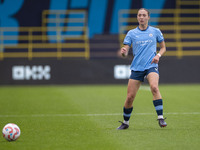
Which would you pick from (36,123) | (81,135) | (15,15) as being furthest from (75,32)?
(81,135)

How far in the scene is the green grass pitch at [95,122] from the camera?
709 cm

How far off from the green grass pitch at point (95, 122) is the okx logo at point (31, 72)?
509 centimetres

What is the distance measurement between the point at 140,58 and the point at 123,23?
18.0m

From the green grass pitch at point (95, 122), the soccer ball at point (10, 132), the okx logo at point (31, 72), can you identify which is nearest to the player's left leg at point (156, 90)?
the green grass pitch at point (95, 122)

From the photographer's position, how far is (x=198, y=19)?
26969 millimetres

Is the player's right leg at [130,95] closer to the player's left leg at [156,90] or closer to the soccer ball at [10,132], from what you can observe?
the player's left leg at [156,90]

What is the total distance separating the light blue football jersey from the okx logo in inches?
514

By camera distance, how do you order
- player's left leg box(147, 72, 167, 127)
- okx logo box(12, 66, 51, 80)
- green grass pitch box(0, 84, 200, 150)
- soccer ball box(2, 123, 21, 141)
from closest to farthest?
green grass pitch box(0, 84, 200, 150)
soccer ball box(2, 123, 21, 141)
player's left leg box(147, 72, 167, 127)
okx logo box(12, 66, 51, 80)

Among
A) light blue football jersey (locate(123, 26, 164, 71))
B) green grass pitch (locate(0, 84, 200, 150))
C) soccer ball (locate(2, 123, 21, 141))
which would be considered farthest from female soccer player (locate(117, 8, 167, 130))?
soccer ball (locate(2, 123, 21, 141))

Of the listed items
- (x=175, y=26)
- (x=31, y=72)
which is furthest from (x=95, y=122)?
(x=175, y=26)

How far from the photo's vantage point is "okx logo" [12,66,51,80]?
21406 millimetres

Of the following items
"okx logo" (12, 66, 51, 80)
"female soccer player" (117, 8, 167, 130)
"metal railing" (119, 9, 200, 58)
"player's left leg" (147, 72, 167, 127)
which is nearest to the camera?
"player's left leg" (147, 72, 167, 127)

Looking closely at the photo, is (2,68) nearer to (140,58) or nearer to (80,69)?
(80,69)

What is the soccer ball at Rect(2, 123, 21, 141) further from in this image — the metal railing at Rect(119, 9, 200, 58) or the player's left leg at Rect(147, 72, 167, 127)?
the metal railing at Rect(119, 9, 200, 58)
